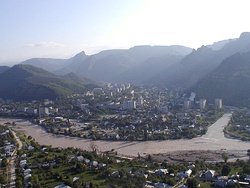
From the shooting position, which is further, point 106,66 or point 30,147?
point 106,66

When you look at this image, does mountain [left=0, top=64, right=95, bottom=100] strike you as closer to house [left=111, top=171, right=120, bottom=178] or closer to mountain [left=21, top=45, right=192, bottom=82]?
mountain [left=21, top=45, right=192, bottom=82]

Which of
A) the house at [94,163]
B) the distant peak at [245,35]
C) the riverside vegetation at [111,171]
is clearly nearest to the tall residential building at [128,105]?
the riverside vegetation at [111,171]

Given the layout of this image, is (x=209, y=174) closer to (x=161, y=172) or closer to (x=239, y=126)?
(x=161, y=172)

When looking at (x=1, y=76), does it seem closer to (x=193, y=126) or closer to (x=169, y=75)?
(x=169, y=75)

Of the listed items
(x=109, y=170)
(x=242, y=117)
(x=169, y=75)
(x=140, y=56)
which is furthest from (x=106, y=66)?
(x=109, y=170)

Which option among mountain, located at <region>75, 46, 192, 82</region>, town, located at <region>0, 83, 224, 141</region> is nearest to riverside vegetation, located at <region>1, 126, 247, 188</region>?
town, located at <region>0, 83, 224, 141</region>

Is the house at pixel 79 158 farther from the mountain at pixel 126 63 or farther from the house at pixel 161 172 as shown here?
the mountain at pixel 126 63
